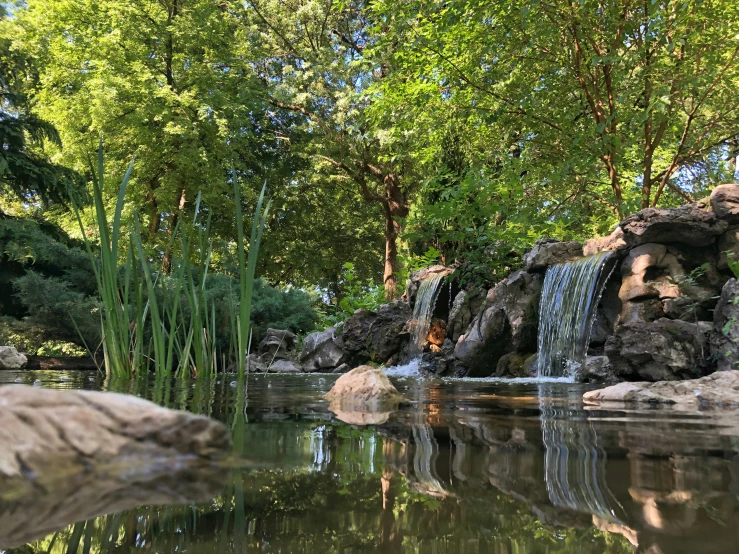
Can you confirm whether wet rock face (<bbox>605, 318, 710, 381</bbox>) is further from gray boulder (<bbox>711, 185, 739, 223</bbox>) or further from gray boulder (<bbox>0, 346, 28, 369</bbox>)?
gray boulder (<bbox>0, 346, 28, 369</bbox>)

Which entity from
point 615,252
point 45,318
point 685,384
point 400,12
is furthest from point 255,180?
point 685,384

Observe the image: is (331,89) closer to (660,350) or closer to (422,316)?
(422,316)

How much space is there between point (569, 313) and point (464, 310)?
2275mm

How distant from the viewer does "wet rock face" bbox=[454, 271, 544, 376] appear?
8.50 m

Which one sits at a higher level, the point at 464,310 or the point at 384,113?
the point at 384,113

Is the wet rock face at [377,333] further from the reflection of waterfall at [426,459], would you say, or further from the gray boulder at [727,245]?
the reflection of waterfall at [426,459]

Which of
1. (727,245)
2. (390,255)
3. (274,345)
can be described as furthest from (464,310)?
(390,255)

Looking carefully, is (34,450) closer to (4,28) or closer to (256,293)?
(256,293)

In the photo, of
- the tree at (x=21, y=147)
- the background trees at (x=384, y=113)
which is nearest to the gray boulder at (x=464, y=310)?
the background trees at (x=384, y=113)

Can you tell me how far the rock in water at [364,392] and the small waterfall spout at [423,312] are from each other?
7.19 m

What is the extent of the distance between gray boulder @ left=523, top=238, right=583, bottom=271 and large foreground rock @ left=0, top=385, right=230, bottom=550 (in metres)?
8.12

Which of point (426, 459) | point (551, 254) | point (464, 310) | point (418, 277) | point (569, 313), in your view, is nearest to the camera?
point (426, 459)

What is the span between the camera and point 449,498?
920 mm

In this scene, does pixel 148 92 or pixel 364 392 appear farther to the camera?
pixel 148 92
